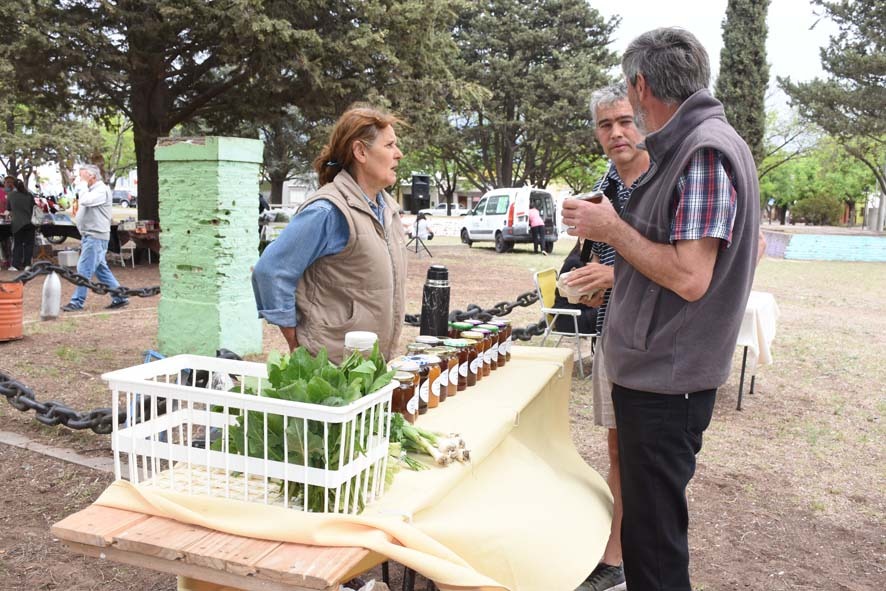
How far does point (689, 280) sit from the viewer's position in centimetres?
199

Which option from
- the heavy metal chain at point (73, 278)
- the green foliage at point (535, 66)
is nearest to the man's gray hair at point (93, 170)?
the heavy metal chain at point (73, 278)

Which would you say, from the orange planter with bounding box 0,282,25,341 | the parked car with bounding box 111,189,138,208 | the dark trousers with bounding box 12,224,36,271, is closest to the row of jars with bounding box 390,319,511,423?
the orange planter with bounding box 0,282,25,341

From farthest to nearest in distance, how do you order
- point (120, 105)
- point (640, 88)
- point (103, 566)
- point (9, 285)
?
point (120, 105) < point (9, 285) < point (103, 566) < point (640, 88)

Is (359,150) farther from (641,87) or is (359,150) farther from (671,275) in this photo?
(671,275)

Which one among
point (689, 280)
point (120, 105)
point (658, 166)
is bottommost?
point (689, 280)

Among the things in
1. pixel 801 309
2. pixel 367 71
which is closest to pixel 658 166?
pixel 801 309

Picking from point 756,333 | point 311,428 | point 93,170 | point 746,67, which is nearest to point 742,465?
point 756,333

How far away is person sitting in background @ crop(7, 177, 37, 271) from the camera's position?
45.0ft

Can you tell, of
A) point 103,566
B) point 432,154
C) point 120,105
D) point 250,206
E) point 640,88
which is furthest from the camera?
point 432,154

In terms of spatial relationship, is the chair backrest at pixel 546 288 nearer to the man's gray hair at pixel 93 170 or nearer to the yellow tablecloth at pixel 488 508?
the yellow tablecloth at pixel 488 508

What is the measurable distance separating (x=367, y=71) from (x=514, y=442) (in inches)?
526

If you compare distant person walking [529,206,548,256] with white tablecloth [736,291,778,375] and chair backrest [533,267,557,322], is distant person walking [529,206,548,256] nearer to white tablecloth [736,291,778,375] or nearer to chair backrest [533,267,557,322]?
chair backrest [533,267,557,322]

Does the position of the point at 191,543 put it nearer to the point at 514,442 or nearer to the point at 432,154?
the point at 514,442

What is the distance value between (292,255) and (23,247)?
1400 centimetres
